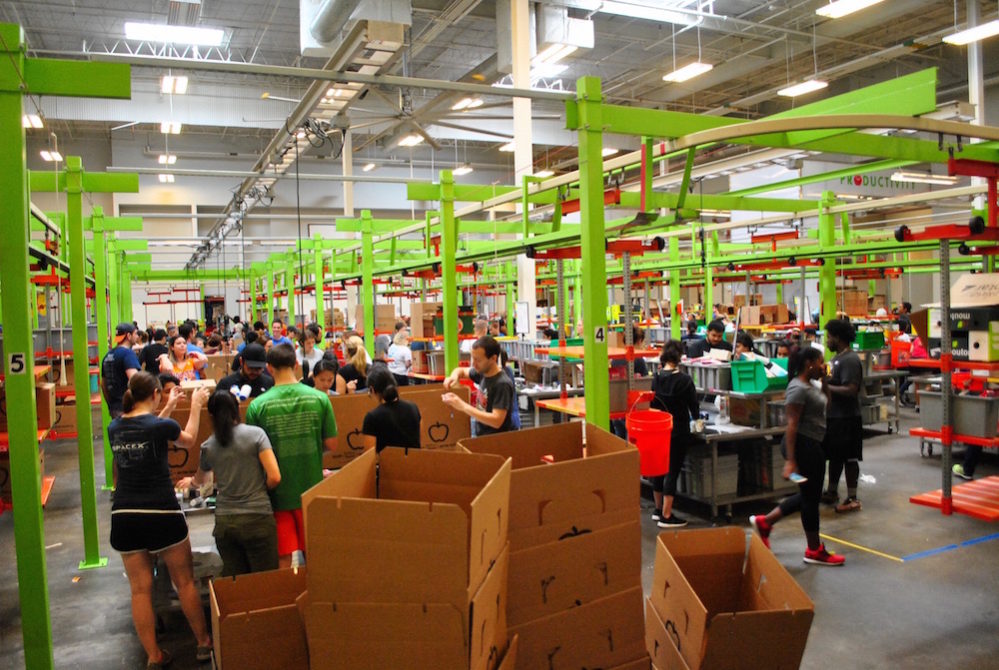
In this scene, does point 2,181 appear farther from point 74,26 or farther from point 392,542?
point 74,26

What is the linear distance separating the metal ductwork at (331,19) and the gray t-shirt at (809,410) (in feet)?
15.7

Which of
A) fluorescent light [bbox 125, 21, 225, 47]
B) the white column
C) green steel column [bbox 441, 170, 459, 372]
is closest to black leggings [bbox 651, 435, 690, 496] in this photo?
green steel column [bbox 441, 170, 459, 372]

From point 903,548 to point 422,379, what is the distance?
22.1 ft

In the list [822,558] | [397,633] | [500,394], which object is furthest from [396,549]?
[822,558]

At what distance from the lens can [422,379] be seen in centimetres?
1062

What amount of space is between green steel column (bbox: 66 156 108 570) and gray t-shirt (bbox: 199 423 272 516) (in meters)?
2.20

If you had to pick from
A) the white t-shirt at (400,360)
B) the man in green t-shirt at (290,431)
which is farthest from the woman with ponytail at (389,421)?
the white t-shirt at (400,360)

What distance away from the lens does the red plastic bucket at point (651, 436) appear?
5375 millimetres

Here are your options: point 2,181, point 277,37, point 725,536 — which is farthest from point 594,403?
point 277,37

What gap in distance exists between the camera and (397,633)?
1859mm

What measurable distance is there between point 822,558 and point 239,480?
13.4 feet

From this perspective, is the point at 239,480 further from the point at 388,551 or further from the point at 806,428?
the point at 806,428

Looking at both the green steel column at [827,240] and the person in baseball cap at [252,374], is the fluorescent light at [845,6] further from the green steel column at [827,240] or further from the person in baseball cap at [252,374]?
the person in baseball cap at [252,374]

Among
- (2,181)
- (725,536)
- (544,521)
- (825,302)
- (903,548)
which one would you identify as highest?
(2,181)
